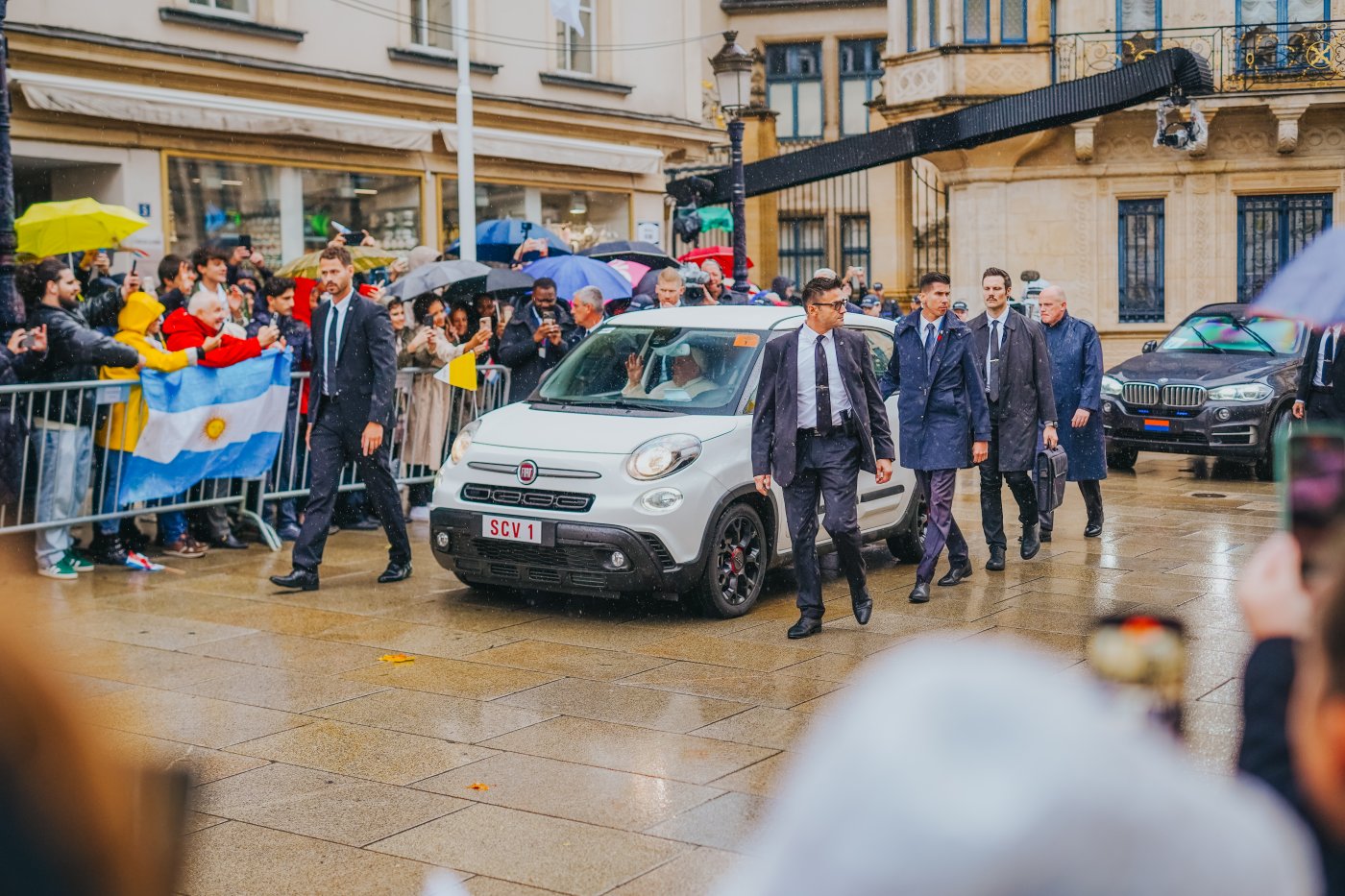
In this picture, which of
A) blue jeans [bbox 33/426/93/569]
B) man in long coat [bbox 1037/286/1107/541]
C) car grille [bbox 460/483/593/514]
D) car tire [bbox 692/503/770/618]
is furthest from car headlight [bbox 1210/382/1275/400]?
blue jeans [bbox 33/426/93/569]

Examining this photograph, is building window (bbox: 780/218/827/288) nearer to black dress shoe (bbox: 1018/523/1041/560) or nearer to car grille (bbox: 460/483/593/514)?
black dress shoe (bbox: 1018/523/1041/560)

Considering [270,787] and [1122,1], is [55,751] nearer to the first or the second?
[270,787]

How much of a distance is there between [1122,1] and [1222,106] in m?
2.50

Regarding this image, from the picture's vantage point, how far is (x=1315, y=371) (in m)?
9.71

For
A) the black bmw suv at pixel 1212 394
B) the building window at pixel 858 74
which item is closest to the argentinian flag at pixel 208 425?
the black bmw suv at pixel 1212 394

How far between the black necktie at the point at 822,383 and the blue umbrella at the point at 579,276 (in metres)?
6.23

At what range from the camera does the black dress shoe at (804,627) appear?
339 inches

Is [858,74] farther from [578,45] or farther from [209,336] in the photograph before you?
[209,336]

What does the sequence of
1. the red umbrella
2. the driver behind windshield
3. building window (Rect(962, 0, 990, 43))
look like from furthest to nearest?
1. building window (Rect(962, 0, 990, 43))
2. the red umbrella
3. the driver behind windshield

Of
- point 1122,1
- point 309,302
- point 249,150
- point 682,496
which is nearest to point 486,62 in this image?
point 249,150

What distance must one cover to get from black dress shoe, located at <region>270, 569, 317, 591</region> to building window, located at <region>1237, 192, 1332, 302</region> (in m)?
20.6

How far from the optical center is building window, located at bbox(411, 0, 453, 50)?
21.3m

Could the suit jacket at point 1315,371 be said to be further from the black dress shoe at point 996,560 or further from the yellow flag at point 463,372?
the yellow flag at point 463,372

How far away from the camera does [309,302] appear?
13773 millimetres
